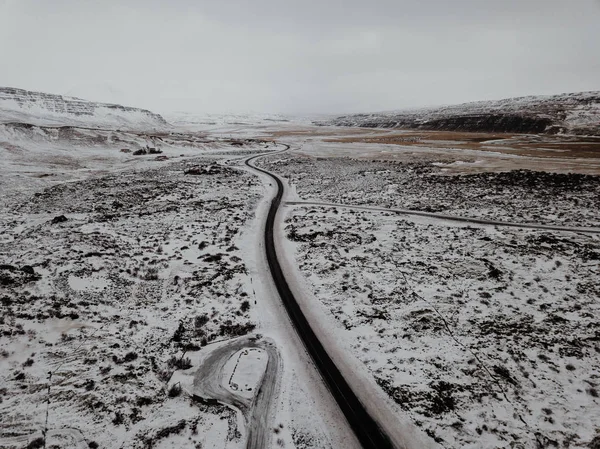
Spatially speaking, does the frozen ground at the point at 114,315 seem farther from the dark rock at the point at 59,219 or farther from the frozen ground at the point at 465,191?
the frozen ground at the point at 465,191

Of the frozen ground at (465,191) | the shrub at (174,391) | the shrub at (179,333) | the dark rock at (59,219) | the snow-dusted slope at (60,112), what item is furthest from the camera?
the snow-dusted slope at (60,112)

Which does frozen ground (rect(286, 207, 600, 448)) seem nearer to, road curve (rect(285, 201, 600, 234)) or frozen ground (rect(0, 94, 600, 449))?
frozen ground (rect(0, 94, 600, 449))

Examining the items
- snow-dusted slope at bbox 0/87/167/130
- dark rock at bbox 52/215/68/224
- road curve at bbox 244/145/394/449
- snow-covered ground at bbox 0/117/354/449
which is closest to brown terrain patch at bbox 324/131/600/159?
road curve at bbox 244/145/394/449

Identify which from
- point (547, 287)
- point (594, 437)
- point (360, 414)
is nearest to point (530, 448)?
point (594, 437)

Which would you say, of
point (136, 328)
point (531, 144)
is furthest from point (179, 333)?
point (531, 144)

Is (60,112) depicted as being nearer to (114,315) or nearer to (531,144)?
(114,315)

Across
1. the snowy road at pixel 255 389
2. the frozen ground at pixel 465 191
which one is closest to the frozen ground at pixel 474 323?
the snowy road at pixel 255 389

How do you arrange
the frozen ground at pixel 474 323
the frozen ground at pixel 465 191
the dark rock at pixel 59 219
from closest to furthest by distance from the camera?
the frozen ground at pixel 474 323 → the dark rock at pixel 59 219 → the frozen ground at pixel 465 191

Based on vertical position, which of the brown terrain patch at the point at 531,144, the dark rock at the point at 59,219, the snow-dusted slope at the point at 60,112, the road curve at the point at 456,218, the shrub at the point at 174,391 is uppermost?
the snow-dusted slope at the point at 60,112

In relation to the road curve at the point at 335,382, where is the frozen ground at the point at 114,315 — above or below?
above

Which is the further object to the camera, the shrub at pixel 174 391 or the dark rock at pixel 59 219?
the dark rock at pixel 59 219
